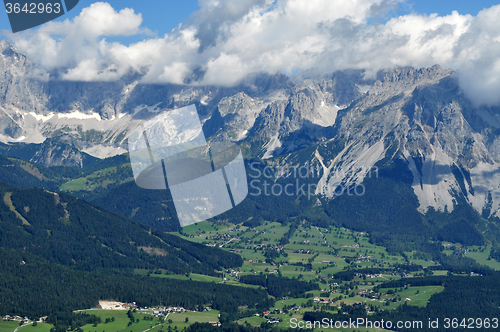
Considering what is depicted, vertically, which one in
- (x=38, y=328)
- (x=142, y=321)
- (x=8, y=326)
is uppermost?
(x=8, y=326)

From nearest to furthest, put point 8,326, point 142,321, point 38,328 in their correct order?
1. point 8,326
2. point 38,328
3. point 142,321

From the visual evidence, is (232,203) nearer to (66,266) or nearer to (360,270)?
(66,266)

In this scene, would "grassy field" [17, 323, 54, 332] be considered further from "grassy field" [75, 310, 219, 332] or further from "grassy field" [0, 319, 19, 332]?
"grassy field" [75, 310, 219, 332]

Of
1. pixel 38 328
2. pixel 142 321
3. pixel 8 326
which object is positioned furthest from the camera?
pixel 142 321
